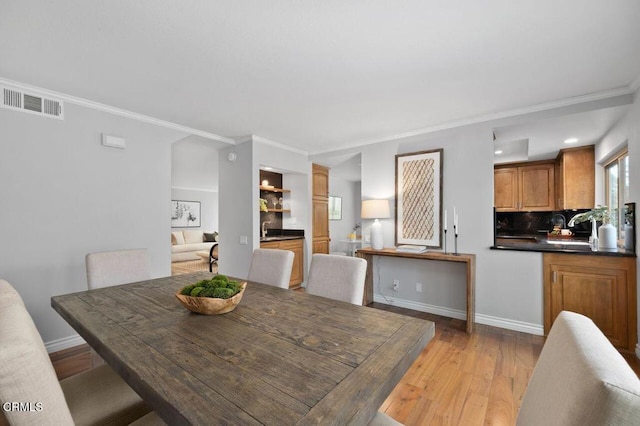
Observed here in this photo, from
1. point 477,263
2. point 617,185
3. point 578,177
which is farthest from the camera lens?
point 578,177

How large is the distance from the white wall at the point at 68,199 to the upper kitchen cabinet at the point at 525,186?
5.16 m

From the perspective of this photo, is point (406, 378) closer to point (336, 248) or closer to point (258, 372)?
point (258, 372)

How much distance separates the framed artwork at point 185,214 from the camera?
869 centimetres

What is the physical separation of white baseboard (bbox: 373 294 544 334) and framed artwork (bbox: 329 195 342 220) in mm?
3924

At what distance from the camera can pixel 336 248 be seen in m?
7.75

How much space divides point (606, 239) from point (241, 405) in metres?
3.62

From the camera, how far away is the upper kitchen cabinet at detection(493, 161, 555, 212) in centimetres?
460

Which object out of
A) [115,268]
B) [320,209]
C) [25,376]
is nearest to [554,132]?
[320,209]

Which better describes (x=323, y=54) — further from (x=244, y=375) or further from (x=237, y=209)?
(x=237, y=209)

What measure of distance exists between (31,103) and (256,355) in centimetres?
315

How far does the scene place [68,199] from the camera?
2.72m

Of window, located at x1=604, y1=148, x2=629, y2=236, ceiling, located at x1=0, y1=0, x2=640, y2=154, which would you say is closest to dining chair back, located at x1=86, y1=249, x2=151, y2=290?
ceiling, located at x1=0, y1=0, x2=640, y2=154

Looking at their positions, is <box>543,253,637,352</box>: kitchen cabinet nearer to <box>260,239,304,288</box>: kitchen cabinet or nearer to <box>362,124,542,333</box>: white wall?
<box>362,124,542,333</box>: white wall

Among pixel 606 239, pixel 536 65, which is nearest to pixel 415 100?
pixel 536 65
